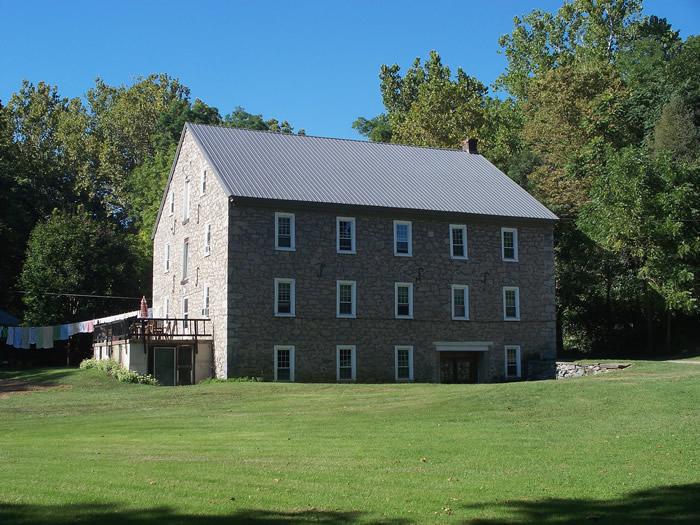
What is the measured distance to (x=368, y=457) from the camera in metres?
13.1

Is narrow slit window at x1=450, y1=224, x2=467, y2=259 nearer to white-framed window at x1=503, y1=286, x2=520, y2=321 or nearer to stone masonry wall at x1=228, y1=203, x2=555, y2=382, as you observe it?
stone masonry wall at x1=228, y1=203, x2=555, y2=382

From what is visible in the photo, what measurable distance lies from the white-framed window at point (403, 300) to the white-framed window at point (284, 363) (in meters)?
5.21

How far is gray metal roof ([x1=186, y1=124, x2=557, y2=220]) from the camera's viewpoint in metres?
35.7

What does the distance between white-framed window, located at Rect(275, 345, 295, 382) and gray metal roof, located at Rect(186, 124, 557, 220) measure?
614 centimetres

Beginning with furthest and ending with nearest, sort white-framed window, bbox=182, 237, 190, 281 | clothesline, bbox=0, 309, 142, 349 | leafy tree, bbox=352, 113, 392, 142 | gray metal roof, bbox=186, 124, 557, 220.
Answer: leafy tree, bbox=352, 113, 392, 142 < clothesline, bbox=0, 309, 142, 349 < white-framed window, bbox=182, 237, 190, 281 < gray metal roof, bbox=186, 124, 557, 220

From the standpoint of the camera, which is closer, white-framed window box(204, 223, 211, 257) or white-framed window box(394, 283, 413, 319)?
white-framed window box(204, 223, 211, 257)

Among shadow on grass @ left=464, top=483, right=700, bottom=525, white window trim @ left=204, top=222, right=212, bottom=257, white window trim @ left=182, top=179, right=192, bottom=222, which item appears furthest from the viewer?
white window trim @ left=182, top=179, right=192, bottom=222

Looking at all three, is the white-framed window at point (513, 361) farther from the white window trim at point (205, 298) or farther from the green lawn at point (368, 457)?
the white window trim at point (205, 298)

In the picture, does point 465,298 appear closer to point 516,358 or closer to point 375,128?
point 516,358

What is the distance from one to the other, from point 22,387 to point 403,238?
55.4 feet

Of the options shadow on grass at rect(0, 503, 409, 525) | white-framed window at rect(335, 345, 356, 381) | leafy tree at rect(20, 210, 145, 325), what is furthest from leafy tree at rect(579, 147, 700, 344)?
shadow on grass at rect(0, 503, 409, 525)

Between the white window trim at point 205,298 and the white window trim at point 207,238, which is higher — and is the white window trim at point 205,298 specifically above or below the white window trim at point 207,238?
below

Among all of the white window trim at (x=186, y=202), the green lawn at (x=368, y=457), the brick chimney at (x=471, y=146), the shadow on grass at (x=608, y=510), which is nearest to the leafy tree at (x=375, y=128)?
the brick chimney at (x=471, y=146)

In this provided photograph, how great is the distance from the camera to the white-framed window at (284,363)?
33781mm
